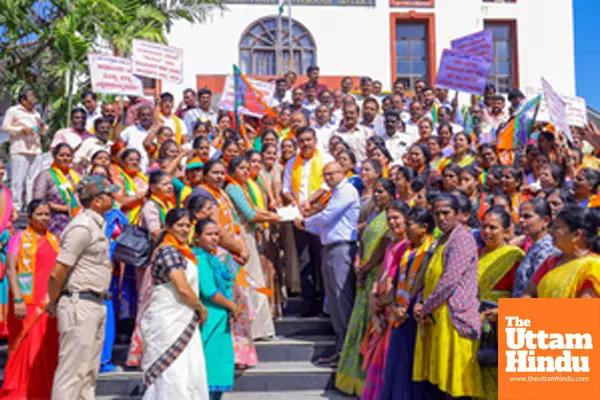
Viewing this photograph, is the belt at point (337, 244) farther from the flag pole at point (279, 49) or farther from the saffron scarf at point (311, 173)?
the flag pole at point (279, 49)

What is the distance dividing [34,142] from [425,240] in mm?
6414

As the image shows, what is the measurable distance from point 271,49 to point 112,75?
1018 centimetres

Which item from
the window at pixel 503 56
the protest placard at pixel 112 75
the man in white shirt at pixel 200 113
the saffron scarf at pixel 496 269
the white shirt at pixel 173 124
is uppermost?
the window at pixel 503 56

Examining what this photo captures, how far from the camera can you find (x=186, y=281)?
487 centimetres

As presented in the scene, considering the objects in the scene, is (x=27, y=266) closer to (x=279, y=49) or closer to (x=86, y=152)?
(x=86, y=152)

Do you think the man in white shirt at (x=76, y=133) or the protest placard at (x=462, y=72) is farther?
the protest placard at (x=462, y=72)

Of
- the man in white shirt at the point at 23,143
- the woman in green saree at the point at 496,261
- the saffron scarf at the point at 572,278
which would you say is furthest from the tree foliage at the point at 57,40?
the saffron scarf at the point at 572,278

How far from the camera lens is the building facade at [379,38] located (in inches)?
749

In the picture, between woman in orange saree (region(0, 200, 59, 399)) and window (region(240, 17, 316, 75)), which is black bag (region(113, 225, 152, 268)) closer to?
woman in orange saree (region(0, 200, 59, 399))

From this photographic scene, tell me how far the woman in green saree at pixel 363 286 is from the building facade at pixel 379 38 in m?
12.7

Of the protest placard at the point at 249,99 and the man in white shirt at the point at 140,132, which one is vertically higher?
the protest placard at the point at 249,99

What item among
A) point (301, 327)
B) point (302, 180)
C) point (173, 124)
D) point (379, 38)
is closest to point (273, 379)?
point (301, 327)

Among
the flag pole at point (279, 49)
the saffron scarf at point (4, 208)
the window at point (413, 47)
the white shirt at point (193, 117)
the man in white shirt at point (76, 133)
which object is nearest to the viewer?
the saffron scarf at point (4, 208)

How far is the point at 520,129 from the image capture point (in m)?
9.15
